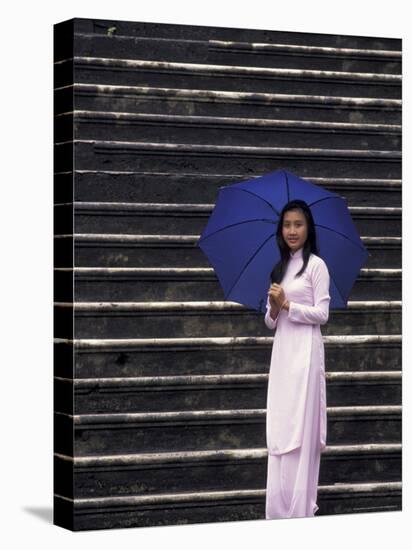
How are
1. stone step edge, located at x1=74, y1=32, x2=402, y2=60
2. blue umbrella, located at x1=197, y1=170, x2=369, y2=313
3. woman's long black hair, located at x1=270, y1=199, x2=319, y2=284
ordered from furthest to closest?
1. woman's long black hair, located at x1=270, y1=199, x2=319, y2=284
2. blue umbrella, located at x1=197, y1=170, x2=369, y2=313
3. stone step edge, located at x1=74, y1=32, x2=402, y2=60

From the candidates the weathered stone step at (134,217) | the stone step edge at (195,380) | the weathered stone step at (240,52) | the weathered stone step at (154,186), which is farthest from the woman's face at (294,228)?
the weathered stone step at (240,52)

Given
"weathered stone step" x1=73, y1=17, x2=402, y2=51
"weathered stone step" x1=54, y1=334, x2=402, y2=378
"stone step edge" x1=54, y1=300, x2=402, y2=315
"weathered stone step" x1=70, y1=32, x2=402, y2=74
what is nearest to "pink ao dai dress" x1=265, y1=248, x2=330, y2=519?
"weathered stone step" x1=54, y1=334, x2=402, y2=378

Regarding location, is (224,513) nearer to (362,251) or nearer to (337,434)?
(337,434)

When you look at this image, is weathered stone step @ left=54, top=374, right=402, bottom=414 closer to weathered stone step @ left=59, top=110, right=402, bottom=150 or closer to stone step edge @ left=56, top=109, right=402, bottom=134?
weathered stone step @ left=59, top=110, right=402, bottom=150

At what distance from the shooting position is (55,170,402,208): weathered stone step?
12.2 meters

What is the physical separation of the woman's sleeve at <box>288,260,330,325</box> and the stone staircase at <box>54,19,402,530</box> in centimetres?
17

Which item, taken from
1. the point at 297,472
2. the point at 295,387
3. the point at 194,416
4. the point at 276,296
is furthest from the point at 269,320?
the point at 297,472

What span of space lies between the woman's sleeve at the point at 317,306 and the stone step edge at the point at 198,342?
8.1 inches

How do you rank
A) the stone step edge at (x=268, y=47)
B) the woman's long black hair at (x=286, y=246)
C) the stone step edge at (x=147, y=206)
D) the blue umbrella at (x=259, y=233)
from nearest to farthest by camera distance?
the stone step edge at (x=147, y=206), the stone step edge at (x=268, y=47), the blue umbrella at (x=259, y=233), the woman's long black hair at (x=286, y=246)

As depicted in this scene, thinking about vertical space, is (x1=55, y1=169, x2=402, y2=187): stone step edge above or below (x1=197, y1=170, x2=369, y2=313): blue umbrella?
above

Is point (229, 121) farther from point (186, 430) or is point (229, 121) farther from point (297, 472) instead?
point (297, 472)

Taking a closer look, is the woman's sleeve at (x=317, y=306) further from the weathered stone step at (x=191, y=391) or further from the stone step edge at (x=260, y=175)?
the stone step edge at (x=260, y=175)

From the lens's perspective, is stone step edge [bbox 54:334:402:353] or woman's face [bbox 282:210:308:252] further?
woman's face [bbox 282:210:308:252]

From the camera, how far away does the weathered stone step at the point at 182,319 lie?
12.2m
